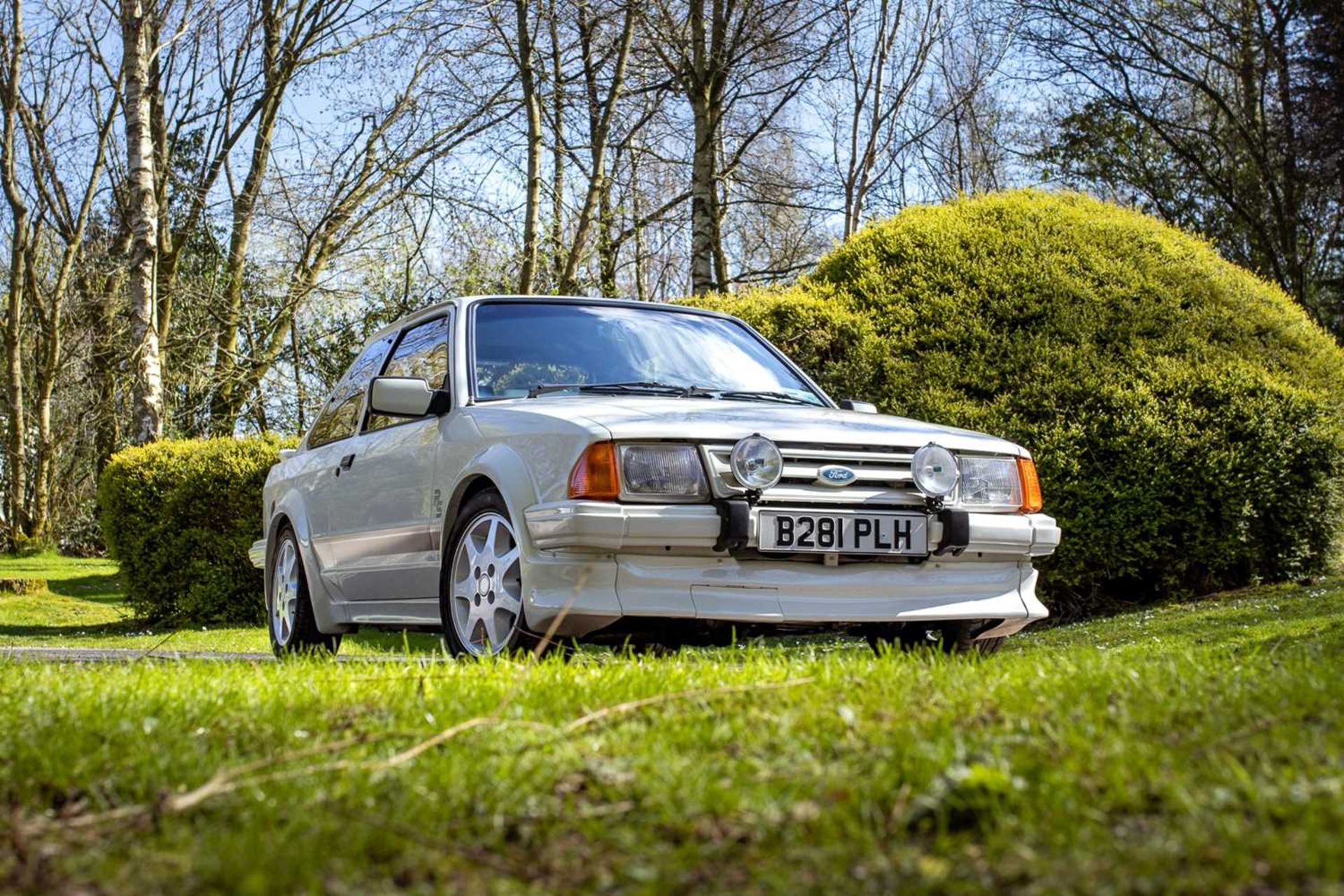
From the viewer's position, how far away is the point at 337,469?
23.5 ft

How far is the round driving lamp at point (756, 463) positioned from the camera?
16.5ft

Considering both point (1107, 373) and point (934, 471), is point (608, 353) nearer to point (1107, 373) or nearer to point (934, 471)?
point (934, 471)

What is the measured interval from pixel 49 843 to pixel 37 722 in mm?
1132

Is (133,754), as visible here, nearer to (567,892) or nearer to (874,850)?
(567,892)

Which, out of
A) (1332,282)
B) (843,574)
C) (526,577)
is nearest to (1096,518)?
(843,574)

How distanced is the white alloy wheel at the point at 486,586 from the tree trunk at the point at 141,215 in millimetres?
12152

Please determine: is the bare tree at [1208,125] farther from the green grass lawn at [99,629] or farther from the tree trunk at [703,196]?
the green grass lawn at [99,629]

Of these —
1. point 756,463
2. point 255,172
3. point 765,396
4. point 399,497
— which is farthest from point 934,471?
point 255,172

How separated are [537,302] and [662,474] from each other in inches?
75.6

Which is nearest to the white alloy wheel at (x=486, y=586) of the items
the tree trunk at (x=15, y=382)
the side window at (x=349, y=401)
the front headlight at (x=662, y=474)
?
the front headlight at (x=662, y=474)

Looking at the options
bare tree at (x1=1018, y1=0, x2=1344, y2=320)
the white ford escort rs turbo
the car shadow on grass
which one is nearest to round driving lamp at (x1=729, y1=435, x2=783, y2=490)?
the white ford escort rs turbo

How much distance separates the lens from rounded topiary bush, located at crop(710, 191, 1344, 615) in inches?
421

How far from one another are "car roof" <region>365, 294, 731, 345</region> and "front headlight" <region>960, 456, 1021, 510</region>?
1.87 m

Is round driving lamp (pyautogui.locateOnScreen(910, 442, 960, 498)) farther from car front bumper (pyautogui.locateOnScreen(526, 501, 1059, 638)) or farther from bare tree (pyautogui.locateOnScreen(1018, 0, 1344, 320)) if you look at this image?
bare tree (pyautogui.locateOnScreen(1018, 0, 1344, 320))
